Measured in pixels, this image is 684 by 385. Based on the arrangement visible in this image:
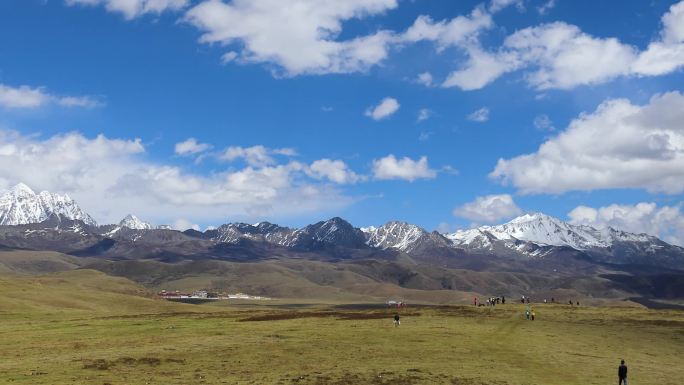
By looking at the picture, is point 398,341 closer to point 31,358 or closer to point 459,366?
point 459,366

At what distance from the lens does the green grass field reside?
50.1m

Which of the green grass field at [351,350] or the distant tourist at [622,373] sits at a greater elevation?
the distant tourist at [622,373]

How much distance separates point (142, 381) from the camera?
46.4m

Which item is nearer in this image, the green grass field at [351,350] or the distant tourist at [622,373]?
the distant tourist at [622,373]

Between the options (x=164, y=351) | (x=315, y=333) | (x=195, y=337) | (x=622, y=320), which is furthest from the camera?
(x=622, y=320)

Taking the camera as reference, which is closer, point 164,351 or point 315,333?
point 164,351

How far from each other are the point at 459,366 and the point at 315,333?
101ft

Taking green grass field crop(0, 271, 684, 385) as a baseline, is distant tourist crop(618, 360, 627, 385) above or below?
above

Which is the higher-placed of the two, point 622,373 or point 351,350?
point 622,373

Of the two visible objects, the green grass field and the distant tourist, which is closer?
the distant tourist

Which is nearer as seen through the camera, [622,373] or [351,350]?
[622,373]

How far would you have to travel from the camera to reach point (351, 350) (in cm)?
6569

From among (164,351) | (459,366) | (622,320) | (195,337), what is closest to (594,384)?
(459,366)

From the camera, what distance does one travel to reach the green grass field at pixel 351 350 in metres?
50.1
